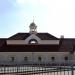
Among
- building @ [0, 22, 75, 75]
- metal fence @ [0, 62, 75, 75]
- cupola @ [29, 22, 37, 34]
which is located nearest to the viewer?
metal fence @ [0, 62, 75, 75]

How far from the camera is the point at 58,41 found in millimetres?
65750

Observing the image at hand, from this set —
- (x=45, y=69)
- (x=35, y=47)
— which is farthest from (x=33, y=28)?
(x=45, y=69)

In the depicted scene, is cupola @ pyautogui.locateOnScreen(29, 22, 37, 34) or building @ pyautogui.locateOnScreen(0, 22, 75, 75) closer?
building @ pyautogui.locateOnScreen(0, 22, 75, 75)

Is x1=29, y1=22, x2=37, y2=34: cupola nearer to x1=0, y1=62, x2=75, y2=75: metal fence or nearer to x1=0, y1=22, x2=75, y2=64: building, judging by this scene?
x1=0, y1=22, x2=75, y2=64: building

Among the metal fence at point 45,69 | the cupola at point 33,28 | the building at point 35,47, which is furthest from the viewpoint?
the cupola at point 33,28

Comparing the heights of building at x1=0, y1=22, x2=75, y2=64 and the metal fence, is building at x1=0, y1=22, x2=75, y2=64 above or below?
above

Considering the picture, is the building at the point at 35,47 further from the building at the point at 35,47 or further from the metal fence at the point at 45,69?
the metal fence at the point at 45,69

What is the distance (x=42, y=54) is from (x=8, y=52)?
19.9 feet

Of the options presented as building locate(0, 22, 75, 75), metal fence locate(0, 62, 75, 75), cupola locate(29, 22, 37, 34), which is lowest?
metal fence locate(0, 62, 75, 75)

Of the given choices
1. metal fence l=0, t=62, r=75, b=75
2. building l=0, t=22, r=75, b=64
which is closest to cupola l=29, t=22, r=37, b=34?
building l=0, t=22, r=75, b=64

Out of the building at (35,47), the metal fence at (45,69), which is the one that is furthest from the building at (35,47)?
the metal fence at (45,69)

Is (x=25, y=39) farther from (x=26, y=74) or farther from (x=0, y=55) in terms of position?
(x=26, y=74)

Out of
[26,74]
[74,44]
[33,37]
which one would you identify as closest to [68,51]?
[74,44]

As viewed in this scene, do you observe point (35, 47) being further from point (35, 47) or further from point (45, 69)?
point (45, 69)
